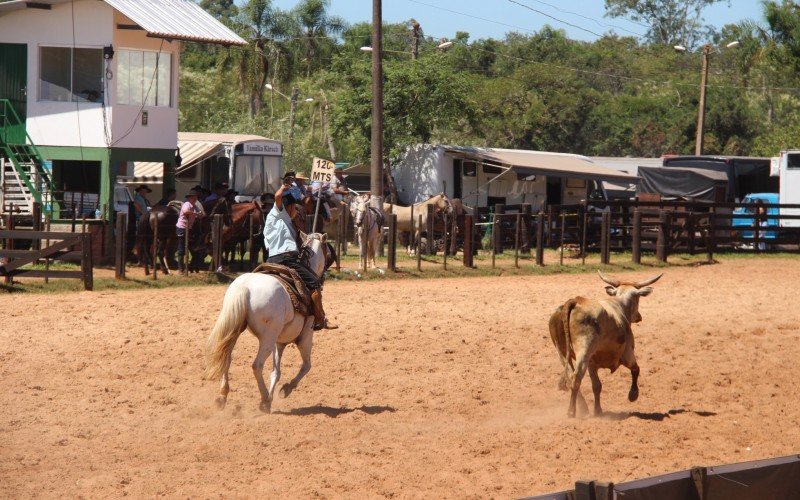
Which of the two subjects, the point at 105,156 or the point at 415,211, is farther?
the point at 415,211

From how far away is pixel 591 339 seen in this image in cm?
1059

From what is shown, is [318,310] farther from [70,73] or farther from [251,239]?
[70,73]

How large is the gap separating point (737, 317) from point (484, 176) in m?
18.0

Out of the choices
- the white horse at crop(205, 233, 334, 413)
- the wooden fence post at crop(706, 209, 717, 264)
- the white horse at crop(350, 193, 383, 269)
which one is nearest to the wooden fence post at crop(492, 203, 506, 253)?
the white horse at crop(350, 193, 383, 269)

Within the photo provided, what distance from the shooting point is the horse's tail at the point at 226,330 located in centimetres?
1034

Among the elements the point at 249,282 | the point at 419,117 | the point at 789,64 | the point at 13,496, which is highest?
the point at 789,64

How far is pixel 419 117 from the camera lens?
124 feet

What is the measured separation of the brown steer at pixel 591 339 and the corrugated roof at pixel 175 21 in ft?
52.9

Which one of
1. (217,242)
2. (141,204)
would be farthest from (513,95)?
(217,242)

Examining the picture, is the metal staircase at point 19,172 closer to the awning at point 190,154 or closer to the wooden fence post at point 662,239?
the awning at point 190,154

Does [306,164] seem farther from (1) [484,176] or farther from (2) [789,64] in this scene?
(2) [789,64]

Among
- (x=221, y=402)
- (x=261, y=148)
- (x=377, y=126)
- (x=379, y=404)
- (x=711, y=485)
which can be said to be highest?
(x=377, y=126)

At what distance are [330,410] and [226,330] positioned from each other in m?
1.48

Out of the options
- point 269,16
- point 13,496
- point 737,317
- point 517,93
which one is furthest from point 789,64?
point 13,496
